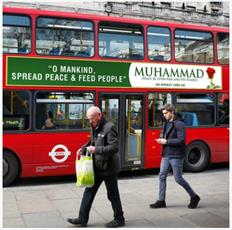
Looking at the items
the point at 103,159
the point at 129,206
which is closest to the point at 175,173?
the point at 129,206

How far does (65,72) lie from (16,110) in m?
1.37

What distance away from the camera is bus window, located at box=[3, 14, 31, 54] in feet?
28.1

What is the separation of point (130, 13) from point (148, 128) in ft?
58.2

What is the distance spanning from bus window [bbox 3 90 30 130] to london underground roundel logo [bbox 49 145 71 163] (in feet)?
2.59

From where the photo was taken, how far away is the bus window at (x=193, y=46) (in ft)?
34.3

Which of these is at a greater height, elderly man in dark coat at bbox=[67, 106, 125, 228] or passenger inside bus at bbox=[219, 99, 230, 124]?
passenger inside bus at bbox=[219, 99, 230, 124]

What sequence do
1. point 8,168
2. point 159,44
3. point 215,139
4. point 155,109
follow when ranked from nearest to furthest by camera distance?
point 8,168 → point 155,109 → point 159,44 → point 215,139

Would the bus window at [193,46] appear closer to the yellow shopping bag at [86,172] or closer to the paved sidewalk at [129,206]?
the paved sidewalk at [129,206]

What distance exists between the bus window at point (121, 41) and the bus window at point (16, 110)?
82.3 inches

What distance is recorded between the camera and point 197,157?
10758 mm

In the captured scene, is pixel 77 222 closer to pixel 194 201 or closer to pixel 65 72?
pixel 194 201

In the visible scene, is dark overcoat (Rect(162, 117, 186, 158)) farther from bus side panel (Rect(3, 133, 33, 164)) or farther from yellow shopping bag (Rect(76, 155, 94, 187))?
bus side panel (Rect(3, 133, 33, 164))

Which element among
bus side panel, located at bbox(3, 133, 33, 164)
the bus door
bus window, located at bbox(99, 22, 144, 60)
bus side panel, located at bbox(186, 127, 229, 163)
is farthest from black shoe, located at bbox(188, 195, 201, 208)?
bus window, located at bbox(99, 22, 144, 60)

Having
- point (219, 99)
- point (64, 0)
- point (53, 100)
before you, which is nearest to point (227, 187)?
point (219, 99)
